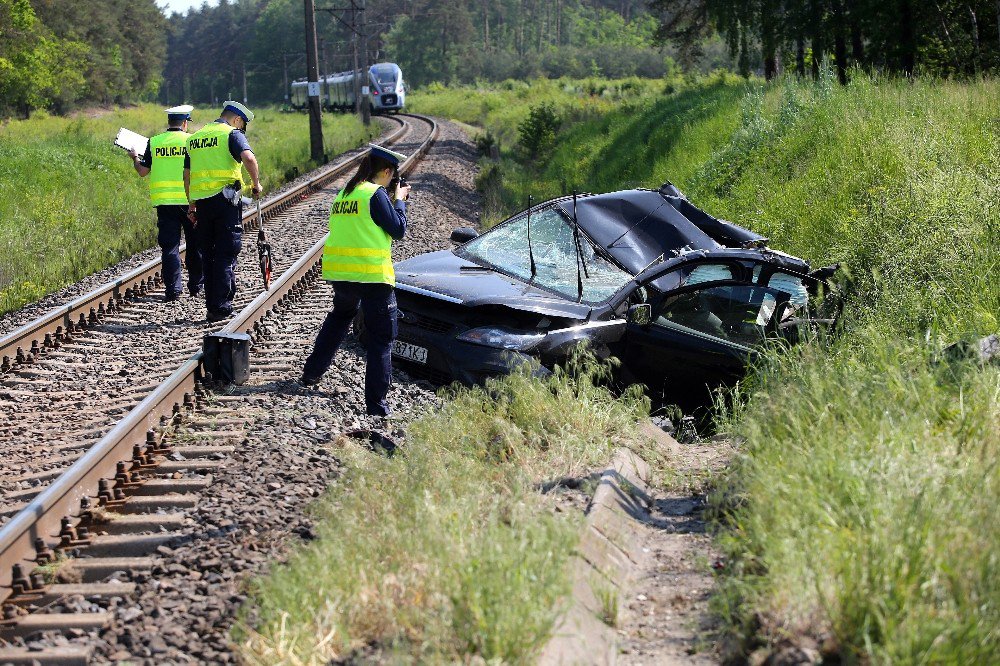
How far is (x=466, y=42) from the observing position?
385 feet

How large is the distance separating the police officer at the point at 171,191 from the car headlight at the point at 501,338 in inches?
174

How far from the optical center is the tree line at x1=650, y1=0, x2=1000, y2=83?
2408cm

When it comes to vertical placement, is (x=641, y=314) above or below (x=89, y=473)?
above

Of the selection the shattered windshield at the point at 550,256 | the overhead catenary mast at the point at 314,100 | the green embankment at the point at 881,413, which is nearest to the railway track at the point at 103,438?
the shattered windshield at the point at 550,256

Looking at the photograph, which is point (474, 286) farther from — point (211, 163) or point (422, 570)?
point (422, 570)

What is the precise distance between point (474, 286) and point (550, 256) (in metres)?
1.03

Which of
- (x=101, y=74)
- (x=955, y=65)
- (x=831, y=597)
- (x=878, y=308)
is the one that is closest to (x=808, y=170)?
(x=878, y=308)

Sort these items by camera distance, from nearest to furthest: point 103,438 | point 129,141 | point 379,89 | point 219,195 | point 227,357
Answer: point 103,438 → point 227,357 → point 219,195 → point 129,141 → point 379,89

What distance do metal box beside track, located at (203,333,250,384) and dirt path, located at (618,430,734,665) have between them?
343 centimetres

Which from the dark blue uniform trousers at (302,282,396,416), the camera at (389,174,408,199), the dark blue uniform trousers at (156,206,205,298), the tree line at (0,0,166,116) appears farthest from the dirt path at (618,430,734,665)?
the tree line at (0,0,166,116)

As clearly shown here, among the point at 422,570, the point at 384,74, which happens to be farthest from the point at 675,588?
the point at 384,74

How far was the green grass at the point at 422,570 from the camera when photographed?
3.72 metres

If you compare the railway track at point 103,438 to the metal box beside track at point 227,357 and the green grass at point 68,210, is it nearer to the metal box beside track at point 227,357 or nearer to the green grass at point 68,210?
the metal box beside track at point 227,357

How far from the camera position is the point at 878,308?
7770mm
